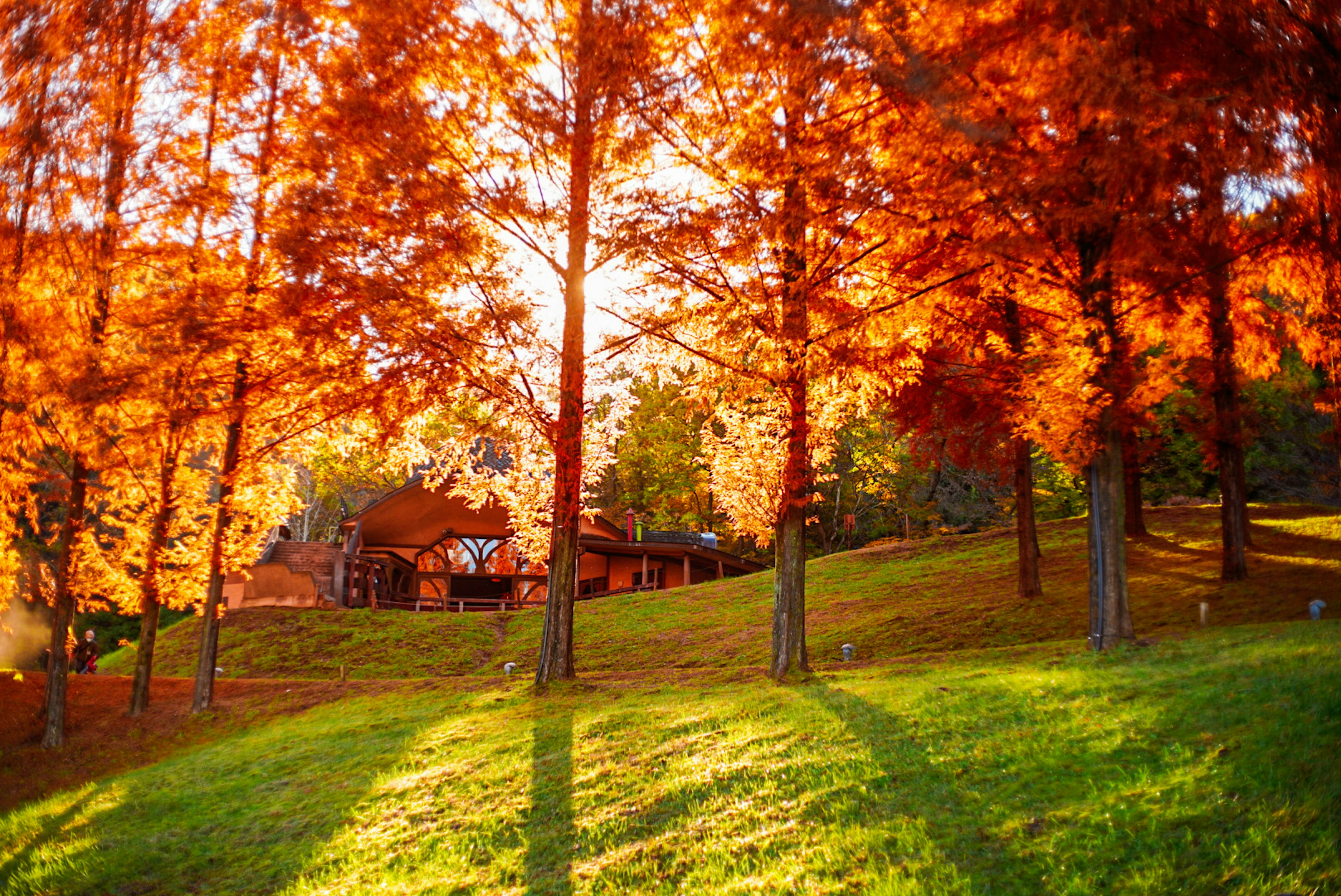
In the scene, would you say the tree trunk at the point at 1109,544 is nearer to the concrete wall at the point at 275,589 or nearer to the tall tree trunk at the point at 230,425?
the tall tree trunk at the point at 230,425

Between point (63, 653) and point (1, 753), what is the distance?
1558mm

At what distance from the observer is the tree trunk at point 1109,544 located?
10.6 metres

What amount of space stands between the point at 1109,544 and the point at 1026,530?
7.21 meters

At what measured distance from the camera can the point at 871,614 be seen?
63.7 ft

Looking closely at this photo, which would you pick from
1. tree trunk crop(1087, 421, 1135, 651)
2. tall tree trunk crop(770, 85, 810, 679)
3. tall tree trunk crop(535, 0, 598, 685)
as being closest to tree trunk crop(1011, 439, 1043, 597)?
tree trunk crop(1087, 421, 1135, 651)

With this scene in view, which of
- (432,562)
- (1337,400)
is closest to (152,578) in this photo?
(1337,400)

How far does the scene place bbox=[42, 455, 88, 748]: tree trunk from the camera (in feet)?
40.3

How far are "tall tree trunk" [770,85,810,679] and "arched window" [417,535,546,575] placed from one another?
19823 mm

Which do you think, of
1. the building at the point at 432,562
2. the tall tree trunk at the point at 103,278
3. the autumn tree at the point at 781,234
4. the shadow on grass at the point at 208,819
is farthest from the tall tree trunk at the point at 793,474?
the building at the point at 432,562

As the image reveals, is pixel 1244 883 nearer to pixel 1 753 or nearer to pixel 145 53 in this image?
pixel 145 53

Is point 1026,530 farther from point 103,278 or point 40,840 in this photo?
point 103,278

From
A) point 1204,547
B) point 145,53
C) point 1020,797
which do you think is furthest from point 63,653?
point 1204,547

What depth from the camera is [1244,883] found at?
3.59 m

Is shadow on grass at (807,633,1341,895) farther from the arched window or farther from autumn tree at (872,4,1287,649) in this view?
the arched window
